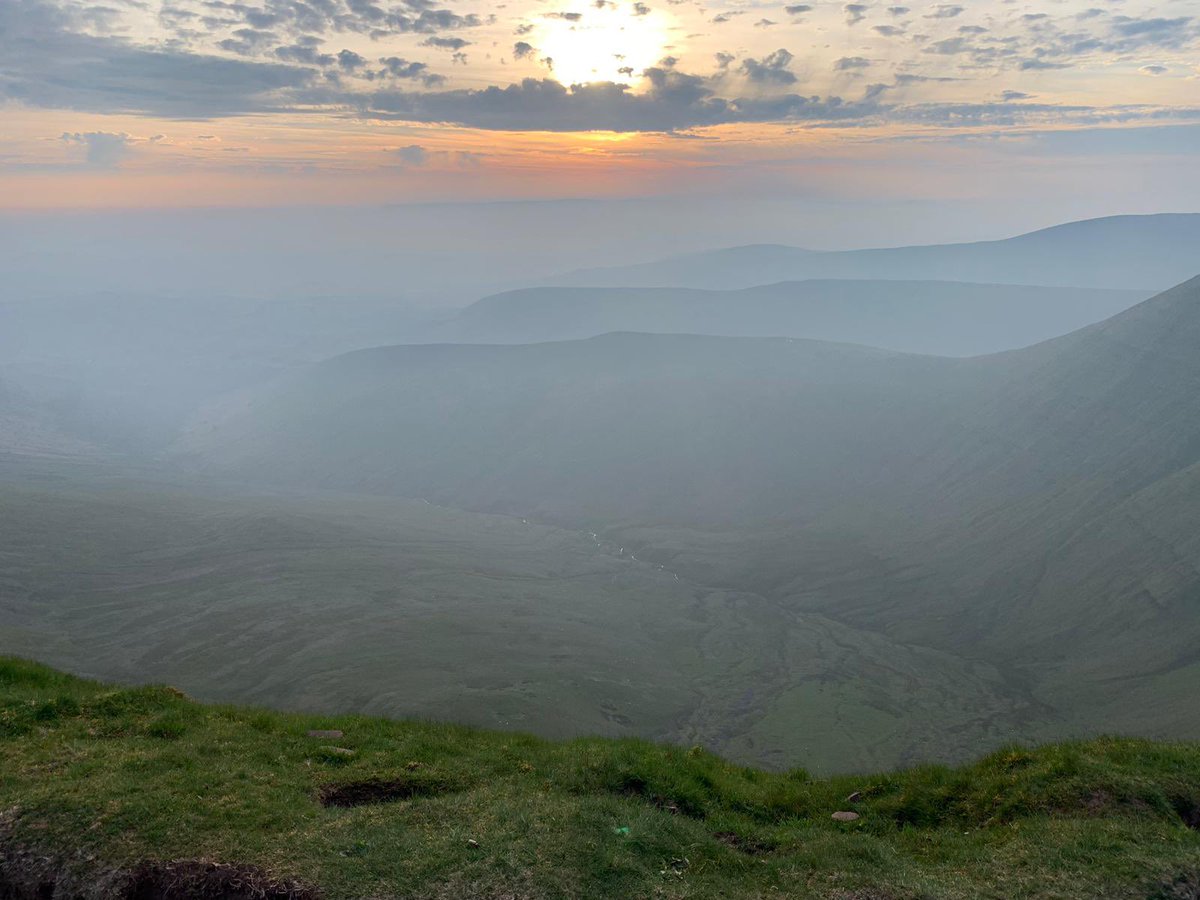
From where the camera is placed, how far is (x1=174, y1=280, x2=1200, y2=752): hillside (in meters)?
79.9

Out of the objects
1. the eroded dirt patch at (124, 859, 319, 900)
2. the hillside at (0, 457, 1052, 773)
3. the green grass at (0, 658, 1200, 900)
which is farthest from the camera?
the hillside at (0, 457, 1052, 773)

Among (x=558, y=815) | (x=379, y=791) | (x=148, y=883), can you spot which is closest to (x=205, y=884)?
(x=148, y=883)

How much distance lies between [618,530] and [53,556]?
71212 mm

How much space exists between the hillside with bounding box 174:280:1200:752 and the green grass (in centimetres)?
4614

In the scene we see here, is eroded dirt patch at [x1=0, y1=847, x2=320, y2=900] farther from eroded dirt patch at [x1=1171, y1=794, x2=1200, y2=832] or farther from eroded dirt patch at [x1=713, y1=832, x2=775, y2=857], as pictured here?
eroded dirt patch at [x1=1171, y1=794, x2=1200, y2=832]

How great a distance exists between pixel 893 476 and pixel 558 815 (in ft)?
389

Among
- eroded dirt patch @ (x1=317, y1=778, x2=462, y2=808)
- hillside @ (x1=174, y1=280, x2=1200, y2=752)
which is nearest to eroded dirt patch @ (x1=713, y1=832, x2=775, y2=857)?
eroded dirt patch @ (x1=317, y1=778, x2=462, y2=808)

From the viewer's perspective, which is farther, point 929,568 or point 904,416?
point 904,416

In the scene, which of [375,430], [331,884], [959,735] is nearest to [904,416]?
[959,735]

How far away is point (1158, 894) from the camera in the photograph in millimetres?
12188

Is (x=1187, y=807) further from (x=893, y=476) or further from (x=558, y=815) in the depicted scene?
(x=893, y=476)

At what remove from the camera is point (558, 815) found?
1410 centimetres

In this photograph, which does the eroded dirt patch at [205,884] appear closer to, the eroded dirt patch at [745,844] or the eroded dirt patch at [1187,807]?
the eroded dirt patch at [745,844]

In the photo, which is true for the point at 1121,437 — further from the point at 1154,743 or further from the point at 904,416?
the point at 1154,743
